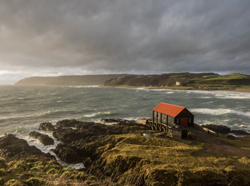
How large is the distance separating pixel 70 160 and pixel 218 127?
31.3 meters

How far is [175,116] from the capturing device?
92.5ft

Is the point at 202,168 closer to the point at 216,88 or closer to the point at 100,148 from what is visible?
the point at 100,148

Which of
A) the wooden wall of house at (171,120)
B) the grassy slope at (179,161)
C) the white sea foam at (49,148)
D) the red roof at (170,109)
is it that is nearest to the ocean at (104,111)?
the white sea foam at (49,148)

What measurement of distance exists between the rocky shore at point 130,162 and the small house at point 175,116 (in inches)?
144

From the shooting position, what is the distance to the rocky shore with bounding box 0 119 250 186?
1095 cm

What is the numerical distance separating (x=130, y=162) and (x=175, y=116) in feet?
49.0

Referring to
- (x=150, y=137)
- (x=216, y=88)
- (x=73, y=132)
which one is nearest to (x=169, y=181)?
(x=150, y=137)

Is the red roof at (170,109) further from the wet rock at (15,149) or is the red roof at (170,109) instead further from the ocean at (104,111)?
the wet rock at (15,149)

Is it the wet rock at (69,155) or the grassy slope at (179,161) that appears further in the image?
the wet rock at (69,155)

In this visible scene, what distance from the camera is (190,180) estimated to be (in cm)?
1341

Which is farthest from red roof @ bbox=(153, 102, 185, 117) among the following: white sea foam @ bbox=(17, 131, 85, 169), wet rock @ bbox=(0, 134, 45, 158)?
wet rock @ bbox=(0, 134, 45, 158)

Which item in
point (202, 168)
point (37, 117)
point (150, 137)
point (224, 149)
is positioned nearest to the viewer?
point (202, 168)

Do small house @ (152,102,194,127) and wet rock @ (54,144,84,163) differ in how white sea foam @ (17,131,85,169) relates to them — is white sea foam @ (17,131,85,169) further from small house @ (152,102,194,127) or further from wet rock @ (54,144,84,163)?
small house @ (152,102,194,127)

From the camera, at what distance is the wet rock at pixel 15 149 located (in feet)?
72.8
